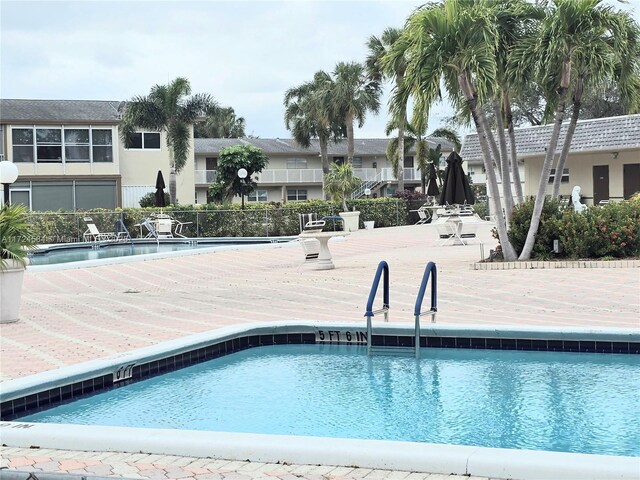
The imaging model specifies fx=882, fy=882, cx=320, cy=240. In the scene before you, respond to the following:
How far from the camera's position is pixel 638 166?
30.0 m

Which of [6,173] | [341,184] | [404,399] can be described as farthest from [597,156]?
[404,399]

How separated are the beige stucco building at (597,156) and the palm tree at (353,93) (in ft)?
43.0

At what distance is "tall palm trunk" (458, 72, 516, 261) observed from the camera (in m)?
15.4

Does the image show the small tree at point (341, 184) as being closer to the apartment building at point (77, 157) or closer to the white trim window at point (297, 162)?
the apartment building at point (77, 157)

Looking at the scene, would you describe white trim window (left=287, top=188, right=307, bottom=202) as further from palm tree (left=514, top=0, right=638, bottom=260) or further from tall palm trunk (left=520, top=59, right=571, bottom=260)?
palm tree (left=514, top=0, right=638, bottom=260)

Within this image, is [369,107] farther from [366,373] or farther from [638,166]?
[366,373]

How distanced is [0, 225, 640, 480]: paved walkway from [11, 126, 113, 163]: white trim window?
24.1 m

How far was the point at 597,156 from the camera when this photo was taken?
103 feet

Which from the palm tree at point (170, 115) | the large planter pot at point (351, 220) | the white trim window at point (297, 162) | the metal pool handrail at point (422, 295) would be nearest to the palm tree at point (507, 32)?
the metal pool handrail at point (422, 295)

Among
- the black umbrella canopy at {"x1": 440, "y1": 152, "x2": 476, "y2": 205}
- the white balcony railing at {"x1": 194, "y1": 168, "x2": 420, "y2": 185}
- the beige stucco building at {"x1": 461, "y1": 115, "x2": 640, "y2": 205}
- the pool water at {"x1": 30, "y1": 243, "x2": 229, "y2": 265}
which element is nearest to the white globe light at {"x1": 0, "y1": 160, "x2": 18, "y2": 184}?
the pool water at {"x1": 30, "y1": 243, "x2": 229, "y2": 265}

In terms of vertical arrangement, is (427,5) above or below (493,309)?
above

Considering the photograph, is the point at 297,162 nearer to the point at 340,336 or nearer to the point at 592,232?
the point at 592,232

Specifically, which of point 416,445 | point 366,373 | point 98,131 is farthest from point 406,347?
point 98,131

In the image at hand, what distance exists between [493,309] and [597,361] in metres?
→ 2.57
